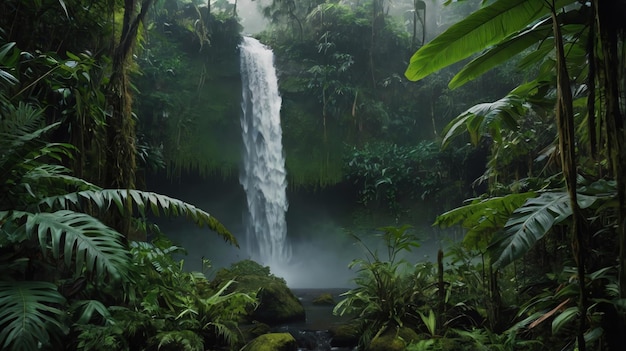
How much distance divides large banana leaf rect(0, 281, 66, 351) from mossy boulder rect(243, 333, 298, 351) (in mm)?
2479

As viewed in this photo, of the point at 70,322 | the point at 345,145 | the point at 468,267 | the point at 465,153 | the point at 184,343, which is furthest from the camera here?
the point at 345,145

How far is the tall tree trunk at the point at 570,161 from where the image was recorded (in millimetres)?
2055

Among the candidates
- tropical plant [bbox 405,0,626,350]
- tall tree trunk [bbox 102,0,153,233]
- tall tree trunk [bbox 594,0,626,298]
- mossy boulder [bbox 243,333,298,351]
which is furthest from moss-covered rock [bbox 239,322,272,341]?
tall tree trunk [bbox 594,0,626,298]

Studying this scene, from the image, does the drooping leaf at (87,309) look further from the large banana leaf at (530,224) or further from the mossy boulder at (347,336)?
the mossy boulder at (347,336)

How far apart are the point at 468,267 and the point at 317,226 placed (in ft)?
31.7

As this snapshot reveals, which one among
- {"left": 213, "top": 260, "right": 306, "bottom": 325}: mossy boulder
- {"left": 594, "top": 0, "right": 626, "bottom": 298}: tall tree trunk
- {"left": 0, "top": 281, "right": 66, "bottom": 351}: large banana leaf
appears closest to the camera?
{"left": 594, "top": 0, "right": 626, "bottom": 298}: tall tree trunk

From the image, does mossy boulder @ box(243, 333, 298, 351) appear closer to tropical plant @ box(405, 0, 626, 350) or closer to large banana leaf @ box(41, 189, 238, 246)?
large banana leaf @ box(41, 189, 238, 246)

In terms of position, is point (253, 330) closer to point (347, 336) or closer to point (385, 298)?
point (347, 336)

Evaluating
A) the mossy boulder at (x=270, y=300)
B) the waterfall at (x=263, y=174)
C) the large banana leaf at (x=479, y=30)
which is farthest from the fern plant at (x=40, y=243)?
the waterfall at (x=263, y=174)

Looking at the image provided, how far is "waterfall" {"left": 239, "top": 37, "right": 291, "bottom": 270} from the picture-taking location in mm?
13312

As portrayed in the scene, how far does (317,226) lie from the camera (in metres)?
14.6

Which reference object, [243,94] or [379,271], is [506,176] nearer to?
[379,271]

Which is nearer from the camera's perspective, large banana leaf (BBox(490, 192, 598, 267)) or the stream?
large banana leaf (BBox(490, 192, 598, 267))

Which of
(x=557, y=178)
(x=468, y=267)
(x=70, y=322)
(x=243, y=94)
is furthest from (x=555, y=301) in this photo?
(x=243, y=94)
